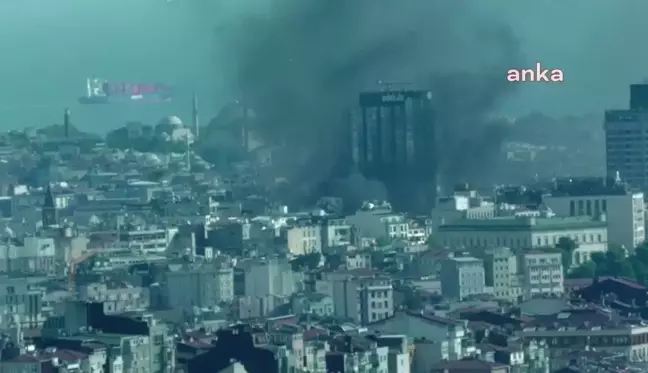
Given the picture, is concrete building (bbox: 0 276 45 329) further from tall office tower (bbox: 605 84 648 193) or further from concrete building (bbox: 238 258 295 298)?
tall office tower (bbox: 605 84 648 193)

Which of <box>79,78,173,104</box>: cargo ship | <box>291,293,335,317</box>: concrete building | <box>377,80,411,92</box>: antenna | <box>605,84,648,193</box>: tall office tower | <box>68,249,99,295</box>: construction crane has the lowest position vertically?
<box>291,293,335,317</box>: concrete building

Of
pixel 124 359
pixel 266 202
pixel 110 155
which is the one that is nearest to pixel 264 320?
pixel 124 359

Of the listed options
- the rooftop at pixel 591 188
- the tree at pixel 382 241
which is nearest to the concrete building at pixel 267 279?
the tree at pixel 382 241

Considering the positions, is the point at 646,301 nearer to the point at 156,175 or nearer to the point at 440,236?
the point at 440,236

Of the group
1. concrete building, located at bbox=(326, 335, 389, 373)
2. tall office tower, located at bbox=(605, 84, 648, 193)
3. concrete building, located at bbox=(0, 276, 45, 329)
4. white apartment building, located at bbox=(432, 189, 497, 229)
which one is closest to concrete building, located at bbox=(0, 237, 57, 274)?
concrete building, located at bbox=(0, 276, 45, 329)

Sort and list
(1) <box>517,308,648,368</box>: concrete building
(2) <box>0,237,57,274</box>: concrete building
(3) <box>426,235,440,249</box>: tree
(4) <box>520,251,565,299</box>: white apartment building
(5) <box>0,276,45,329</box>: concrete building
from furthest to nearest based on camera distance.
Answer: (3) <box>426,235,440,249</box>: tree → (2) <box>0,237,57,274</box>: concrete building → (4) <box>520,251,565,299</box>: white apartment building → (5) <box>0,276,45,329</box>: concrete building → (1) <box>517,308,648,368</box>: concrete building

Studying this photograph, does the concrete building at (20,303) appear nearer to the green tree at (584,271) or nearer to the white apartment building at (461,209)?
the green tree at (584,271)
